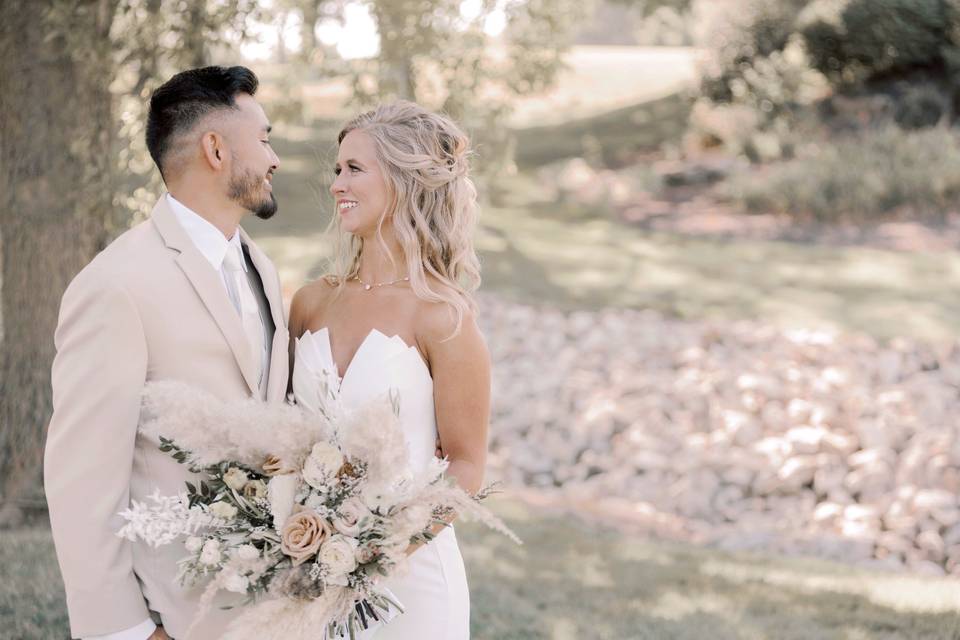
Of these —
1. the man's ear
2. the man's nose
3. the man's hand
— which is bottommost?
the man's hand

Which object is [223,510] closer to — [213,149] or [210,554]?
[210,554]

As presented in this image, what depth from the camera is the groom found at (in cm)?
235

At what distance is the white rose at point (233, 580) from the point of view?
7.18ft

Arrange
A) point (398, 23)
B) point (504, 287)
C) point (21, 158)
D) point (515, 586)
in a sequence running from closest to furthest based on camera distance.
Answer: point (21, 158), point (515, 586), point (398, 23), point (504, 287)

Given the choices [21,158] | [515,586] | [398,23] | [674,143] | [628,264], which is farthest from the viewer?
[674,143]

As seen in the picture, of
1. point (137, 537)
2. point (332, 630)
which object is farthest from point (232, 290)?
point (332, 630)

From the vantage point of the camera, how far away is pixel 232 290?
2717 millimetres

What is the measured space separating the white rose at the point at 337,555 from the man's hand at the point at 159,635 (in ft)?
1.88

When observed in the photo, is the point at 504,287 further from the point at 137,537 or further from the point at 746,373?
the point at 137,537

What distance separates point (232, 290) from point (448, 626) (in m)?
1.10

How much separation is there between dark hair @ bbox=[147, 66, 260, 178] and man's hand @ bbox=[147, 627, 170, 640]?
3.79 feet

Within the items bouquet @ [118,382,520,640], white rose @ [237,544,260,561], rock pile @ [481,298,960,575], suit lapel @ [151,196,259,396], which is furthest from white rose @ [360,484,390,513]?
rock pile @ [481,298,960,575]

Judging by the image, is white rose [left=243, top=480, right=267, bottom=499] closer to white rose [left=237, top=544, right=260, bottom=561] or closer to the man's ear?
white rose [left=237, top=544, right=260, bottom=561]

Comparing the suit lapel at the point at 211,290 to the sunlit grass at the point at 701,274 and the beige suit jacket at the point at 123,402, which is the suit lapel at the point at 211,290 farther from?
the sunlit grass at the point at 701,274
